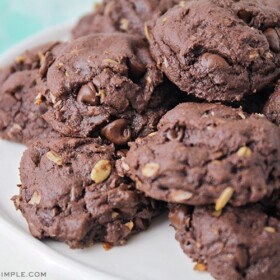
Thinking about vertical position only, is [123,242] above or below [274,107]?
below

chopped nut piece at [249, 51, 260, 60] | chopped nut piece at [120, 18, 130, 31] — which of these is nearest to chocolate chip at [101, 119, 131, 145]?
chopped nut piece at [249, 51, 260, 60]

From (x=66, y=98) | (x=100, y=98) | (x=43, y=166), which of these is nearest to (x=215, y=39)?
(x=100, y=98)

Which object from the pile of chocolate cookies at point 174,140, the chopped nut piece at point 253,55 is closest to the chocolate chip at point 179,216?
the pile of chocolate cookies at point 174,140

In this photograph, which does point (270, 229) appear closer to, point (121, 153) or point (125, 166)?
point (125, 166)

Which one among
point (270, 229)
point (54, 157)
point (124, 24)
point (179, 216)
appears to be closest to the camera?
point (270, 229)

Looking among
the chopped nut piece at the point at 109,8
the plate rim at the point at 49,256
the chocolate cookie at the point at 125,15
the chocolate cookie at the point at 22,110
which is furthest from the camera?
the chopped nut piece at the point at 109,8

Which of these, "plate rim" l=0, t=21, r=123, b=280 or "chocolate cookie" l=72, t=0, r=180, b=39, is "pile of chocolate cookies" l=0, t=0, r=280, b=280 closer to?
"plate rim" l=0, t=21, r=123, b=280

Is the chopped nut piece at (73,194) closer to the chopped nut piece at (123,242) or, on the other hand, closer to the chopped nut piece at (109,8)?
the chopped nut piece at (123,242)

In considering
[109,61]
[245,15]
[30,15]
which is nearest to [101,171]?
[109,61]
